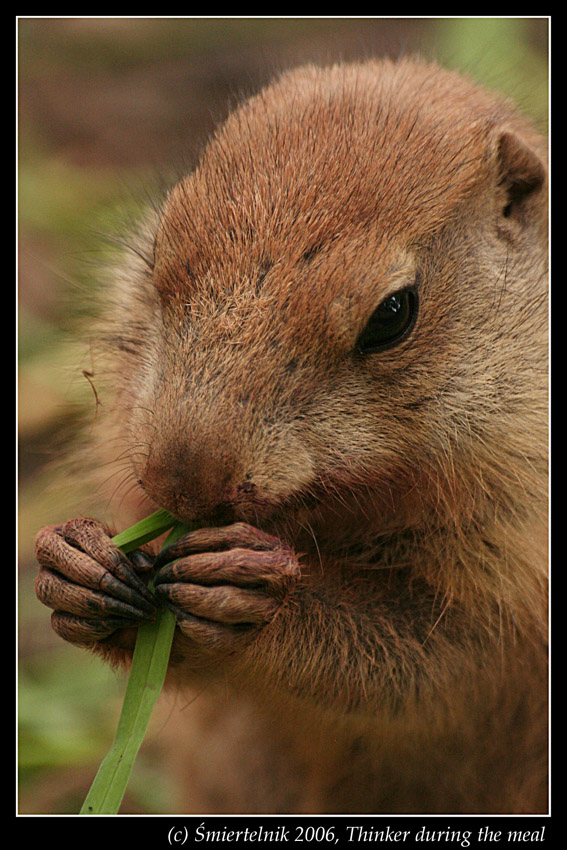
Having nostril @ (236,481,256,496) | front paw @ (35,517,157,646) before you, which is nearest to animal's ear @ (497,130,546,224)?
nostril @ (236,481,256,496)

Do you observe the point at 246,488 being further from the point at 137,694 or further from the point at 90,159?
the point at 90,159

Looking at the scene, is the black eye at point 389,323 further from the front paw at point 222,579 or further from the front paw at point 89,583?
the front paw at point 89,583

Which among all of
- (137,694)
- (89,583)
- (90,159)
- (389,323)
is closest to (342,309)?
(389,323)

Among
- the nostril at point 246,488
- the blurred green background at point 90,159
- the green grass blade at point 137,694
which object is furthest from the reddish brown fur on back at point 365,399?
the blurred green background at point 90,159

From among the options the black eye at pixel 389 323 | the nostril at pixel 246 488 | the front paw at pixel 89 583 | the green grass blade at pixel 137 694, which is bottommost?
the green grass blade at pixel 137 694

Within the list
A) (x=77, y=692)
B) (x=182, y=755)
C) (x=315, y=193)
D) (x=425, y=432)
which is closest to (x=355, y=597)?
(x=425, y=432)

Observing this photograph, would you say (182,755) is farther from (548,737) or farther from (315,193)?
(315,193)
